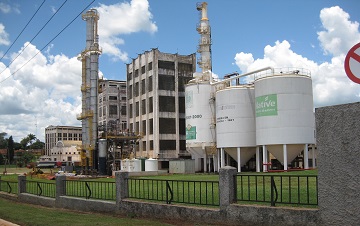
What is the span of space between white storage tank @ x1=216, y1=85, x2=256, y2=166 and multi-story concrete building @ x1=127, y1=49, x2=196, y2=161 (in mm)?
18385

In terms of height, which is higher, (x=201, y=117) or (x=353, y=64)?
(x=201, y=117)

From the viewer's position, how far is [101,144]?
62.3m

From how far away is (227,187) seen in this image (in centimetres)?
1211

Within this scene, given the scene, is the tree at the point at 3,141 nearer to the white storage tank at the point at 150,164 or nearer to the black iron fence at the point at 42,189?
the white storage tank at the point at 150,164

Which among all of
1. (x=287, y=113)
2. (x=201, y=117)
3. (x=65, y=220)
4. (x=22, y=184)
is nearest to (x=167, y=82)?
(x=201, y=117)

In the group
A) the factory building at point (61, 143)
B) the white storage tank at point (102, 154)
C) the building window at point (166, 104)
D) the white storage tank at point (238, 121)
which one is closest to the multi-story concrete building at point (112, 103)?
the building window at point (166, 104)

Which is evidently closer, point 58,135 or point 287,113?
point 287,113

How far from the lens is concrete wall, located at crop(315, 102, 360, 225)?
8352 mm

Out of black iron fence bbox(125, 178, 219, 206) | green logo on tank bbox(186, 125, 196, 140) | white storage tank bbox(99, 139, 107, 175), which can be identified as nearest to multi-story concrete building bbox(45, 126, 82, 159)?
white storage tank bbox(99, 139, 107, 175)

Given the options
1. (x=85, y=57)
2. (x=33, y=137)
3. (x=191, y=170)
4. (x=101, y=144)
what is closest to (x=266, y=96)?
(x=191, y=170)

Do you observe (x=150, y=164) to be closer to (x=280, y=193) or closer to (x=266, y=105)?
(x=266, y=105)

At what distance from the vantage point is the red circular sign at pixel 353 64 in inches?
238

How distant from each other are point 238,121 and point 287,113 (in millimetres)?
7512

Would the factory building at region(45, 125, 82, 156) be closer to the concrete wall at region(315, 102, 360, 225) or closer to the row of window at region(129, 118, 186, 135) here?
the row of window at region(129, 118, 186, 135)
